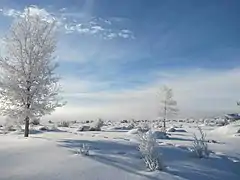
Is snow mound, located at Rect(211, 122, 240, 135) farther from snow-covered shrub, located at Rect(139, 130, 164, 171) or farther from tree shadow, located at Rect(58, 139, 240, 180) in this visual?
snow-covered shrub, located at Rect(139, 130, 164, 171)

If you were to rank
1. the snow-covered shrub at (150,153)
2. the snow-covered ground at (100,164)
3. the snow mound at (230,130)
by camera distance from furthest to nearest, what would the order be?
1. the snow mound at (230,130)
2. the snow-covered shrub at (150,153)
3. the snow-covered ground at (100,164)

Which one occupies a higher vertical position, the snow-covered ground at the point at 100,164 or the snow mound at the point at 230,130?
the snow mound at the point at 230,130

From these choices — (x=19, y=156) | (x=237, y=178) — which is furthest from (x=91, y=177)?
(x=237, y=178)

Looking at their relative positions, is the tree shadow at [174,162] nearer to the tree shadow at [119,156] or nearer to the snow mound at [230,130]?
the tree shadow at [119,156]

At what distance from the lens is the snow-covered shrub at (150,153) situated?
10.6 m

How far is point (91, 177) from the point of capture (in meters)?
9.76

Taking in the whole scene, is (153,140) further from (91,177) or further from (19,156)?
(19,156)

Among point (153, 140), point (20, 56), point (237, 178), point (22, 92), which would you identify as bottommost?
point (237, 178)

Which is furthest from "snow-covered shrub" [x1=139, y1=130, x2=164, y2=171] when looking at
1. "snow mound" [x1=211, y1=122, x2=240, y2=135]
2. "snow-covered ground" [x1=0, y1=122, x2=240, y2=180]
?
"snow mound" [x1=211, y1=122, x2=240, y2=135]

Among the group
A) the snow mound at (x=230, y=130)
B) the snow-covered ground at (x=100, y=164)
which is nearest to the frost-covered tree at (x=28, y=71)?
the snow-covered ground at (x=100, y=164)

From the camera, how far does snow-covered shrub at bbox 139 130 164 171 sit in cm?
1058

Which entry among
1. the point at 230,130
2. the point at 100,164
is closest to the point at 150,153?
the point at 100,164

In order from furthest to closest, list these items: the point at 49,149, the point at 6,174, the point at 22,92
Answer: the point at 22,92 < the point at 49,149 < the point at 6,174

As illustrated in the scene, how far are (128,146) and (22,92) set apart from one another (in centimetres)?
690
